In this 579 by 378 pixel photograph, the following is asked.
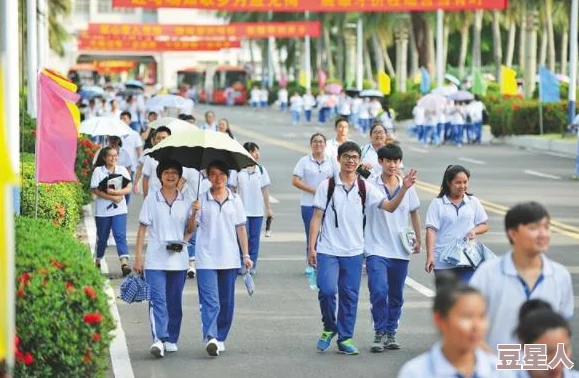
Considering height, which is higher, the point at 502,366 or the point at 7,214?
the point at 7,214

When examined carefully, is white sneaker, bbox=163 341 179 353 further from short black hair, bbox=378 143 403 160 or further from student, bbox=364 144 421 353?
short black hair, bbox=378 143 403 160

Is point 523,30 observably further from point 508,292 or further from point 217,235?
point 508,292

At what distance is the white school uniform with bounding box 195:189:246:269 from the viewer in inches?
487

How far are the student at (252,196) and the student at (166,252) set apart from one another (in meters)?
4.56

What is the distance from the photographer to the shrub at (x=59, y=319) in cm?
985

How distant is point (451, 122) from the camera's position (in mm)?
44594

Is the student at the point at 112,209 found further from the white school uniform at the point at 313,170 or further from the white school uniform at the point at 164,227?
the white school uniform at the point at 164,227

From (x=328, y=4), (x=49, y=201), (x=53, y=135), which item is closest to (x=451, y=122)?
(x=328, y=4)

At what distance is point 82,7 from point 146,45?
4874cm

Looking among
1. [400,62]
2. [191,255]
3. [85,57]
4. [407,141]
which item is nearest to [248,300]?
[191,255]

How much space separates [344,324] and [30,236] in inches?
109

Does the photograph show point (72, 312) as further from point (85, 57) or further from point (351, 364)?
point (85, 57)

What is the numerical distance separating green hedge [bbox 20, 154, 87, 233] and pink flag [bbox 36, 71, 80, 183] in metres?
1.60

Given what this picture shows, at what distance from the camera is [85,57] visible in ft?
403
